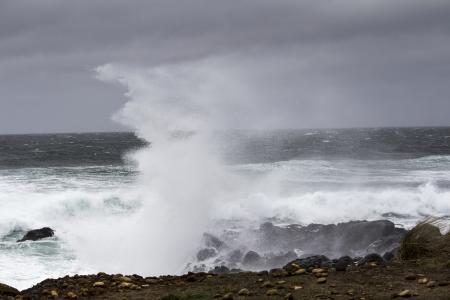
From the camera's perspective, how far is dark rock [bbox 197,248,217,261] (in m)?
15.9

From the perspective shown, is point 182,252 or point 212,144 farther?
point 212,144

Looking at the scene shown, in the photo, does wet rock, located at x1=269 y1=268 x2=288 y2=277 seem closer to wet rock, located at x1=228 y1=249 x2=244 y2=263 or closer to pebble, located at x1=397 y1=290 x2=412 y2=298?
pebble, located at x1=397 y1=290 x2=412 y2=298

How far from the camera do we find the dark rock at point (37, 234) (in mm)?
18359

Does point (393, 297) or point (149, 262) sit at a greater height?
point (393, 297)

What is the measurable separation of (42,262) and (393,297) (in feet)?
38.5

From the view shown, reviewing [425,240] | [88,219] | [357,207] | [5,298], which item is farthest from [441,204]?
[5,298]

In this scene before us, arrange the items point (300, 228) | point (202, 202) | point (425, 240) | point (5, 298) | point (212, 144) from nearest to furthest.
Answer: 1. point (5, 298)
2. point (425, 240)
3. point (300, 228)
4. point (202, 202)
5. point (212, 144)

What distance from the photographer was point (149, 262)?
15539 mm

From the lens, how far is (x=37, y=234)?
18719 millimetres

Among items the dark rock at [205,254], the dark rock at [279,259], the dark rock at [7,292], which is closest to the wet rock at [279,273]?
the dark rock at [7,292]

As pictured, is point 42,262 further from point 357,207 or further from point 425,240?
point 357,207

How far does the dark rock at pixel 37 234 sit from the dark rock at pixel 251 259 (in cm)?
776

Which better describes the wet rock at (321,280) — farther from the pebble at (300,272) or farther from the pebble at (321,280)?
the pebble at (300,272)

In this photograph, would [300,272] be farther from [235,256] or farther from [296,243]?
[296,243]
